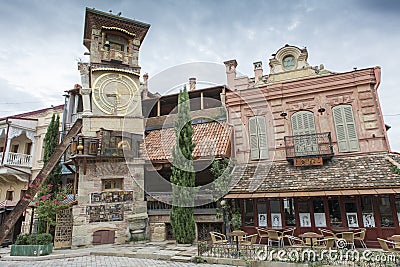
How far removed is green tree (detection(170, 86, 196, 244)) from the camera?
12508 millimetres

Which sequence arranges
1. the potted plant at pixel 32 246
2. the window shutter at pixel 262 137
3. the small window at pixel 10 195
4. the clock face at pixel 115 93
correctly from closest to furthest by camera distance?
the potted plant at pixel 32 246, the window shutter at pixel 262 137, the clock face at pixel 115 93, the small window at pixel 10 195

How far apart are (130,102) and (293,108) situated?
9410 mm

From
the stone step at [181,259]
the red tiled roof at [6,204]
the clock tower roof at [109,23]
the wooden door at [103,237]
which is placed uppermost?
the clock tower roof at [109,23]

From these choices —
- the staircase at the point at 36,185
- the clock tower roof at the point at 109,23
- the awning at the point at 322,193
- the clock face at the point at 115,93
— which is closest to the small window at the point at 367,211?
the awning at the point at 322,193

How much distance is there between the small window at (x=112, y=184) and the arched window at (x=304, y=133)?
9299 mm

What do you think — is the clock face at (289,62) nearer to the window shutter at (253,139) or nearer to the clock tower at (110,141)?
the window shutter at (253,139)

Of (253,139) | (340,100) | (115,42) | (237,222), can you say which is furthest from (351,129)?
(115,42)

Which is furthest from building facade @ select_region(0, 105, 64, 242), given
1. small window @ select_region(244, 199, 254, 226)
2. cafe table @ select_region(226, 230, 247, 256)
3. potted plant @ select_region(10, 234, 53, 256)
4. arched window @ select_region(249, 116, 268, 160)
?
arched window @ select_region(249, 116, 268, 160)

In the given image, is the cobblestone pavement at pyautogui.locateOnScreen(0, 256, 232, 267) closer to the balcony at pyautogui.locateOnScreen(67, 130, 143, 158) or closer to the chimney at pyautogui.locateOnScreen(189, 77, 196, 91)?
the balcony at pyautogui.locateOnScreen(67, 130, 143, 158)

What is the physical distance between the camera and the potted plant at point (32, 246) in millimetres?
11078

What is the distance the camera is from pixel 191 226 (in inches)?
494

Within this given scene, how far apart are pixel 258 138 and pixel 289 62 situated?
4.74 m

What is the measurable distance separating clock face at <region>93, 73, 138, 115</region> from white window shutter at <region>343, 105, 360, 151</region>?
38.2 feet

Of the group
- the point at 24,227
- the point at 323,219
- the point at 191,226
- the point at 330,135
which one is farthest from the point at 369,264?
the point at 24,227
